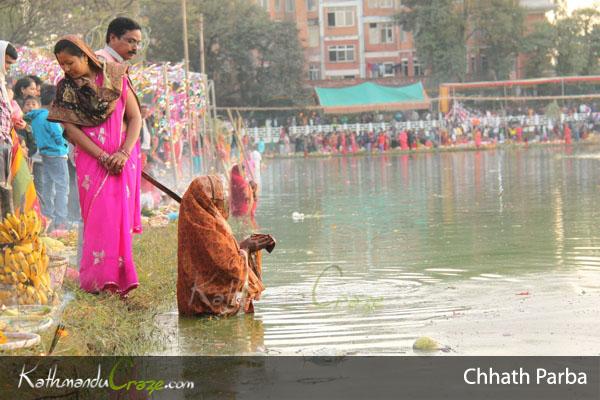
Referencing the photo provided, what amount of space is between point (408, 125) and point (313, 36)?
83.2 feet

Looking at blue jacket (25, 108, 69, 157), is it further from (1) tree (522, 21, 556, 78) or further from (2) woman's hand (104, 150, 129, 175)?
(1) tree (522, 21, 556, 78)

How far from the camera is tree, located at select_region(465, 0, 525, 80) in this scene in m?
65.1

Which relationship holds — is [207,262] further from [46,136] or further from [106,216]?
[46,136]

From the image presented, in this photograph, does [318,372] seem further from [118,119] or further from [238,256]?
[118,119]

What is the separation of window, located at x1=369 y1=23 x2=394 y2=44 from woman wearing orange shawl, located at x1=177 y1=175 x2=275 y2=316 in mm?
67634

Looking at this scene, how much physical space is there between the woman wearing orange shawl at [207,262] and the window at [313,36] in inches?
2710

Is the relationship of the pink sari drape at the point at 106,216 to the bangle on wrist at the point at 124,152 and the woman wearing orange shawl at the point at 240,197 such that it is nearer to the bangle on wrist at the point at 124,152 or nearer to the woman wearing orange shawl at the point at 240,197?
the bangle on wrist at the point at 124,152

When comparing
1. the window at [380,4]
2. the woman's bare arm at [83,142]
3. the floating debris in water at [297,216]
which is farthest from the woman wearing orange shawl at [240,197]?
the window at [380,4]

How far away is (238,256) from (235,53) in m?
54.3

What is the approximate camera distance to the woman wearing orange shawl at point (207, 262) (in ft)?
27.9

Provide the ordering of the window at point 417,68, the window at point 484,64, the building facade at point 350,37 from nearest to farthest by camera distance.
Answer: the window at point 484,64, the window at point 417,68, the building facade at point 350,37

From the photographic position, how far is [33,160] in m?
12.7

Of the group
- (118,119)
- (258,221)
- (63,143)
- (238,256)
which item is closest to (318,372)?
(238,256)

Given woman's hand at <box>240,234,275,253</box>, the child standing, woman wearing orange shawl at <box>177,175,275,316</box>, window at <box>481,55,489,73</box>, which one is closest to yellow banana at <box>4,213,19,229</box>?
woman wearing orange shawl at <box>177,175,275,316</box>
